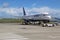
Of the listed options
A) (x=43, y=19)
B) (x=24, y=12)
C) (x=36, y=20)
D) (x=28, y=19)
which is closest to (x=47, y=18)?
(x=43, y=19)

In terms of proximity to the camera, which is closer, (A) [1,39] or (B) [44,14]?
(A) [1,39]

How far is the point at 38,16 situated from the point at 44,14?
10.4 ft

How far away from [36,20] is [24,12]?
1873cm

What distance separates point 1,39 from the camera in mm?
17719

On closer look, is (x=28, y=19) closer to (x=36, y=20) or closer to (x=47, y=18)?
(x=36, y=20)

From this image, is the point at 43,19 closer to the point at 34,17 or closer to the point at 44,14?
the point at 44,14

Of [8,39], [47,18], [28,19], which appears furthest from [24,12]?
[8,39]

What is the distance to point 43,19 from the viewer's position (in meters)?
59.4

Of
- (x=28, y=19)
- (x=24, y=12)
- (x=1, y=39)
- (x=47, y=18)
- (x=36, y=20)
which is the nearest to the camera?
(x=1, y=39)

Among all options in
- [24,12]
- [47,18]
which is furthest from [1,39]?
[24,12]

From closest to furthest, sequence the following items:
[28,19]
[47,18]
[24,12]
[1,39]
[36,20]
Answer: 1. [1,39]
2. [47,18]
3. [36,20]
4. [28,19]
5. [24,12]

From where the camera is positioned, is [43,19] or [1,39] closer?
[1,39]

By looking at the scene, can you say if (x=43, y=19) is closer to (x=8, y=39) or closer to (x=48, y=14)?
(x=48, y=14)

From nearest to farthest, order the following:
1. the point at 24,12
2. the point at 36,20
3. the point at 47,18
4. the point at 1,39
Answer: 1. the point at 1,39
2. the point at 47,18
3. the point at 36,20
4. the point at 24,12
